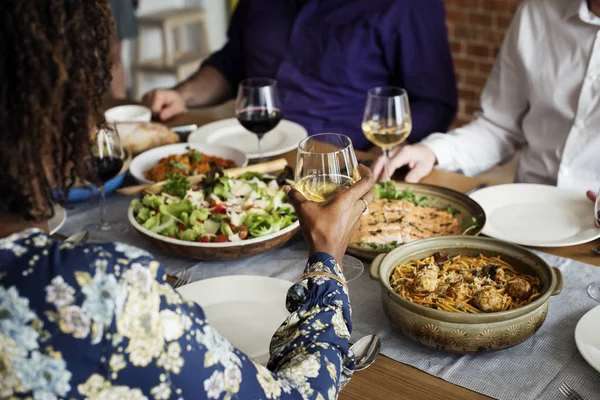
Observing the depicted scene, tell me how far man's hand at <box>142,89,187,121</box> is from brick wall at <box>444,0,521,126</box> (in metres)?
2.32

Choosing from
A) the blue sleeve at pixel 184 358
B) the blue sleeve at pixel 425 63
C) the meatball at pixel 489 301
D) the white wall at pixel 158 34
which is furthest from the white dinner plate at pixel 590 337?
the white wall at pixel 158 34

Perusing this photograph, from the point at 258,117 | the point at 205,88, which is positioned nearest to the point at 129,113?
the point at 205,88

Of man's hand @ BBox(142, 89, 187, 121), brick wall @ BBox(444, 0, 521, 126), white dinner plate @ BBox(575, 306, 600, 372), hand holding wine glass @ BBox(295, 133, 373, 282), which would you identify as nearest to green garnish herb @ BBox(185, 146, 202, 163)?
man's hand @ BBox(142, 89, 187, 121)

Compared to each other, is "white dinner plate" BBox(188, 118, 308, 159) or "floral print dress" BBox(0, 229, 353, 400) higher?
"floral print dress" BBox(0, 229, 353, 400)

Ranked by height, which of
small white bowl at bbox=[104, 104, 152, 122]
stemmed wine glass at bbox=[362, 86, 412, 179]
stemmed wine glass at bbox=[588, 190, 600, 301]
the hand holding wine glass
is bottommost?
small white bowl at bbox=[104, 104, 152, 122]

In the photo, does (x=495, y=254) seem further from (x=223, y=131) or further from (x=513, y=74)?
(x=223, y=131)

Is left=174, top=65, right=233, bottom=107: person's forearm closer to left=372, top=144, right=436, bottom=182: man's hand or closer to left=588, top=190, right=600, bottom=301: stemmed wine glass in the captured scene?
left=372, top=144, right=436, bottom=182: man's hand

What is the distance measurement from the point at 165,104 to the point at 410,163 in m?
1.06

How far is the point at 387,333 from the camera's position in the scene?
119 cm

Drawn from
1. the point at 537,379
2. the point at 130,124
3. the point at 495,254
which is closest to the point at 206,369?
the point at 537,379

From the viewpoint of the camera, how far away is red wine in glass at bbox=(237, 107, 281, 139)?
188 cm

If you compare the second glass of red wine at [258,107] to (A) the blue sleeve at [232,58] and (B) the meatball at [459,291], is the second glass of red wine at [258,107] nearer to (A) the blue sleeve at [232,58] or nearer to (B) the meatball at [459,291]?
(B) the meatball at [459,291]

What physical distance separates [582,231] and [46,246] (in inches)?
45.9

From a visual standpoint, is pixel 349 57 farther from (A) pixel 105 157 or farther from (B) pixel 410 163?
(A) pixel 105 157
